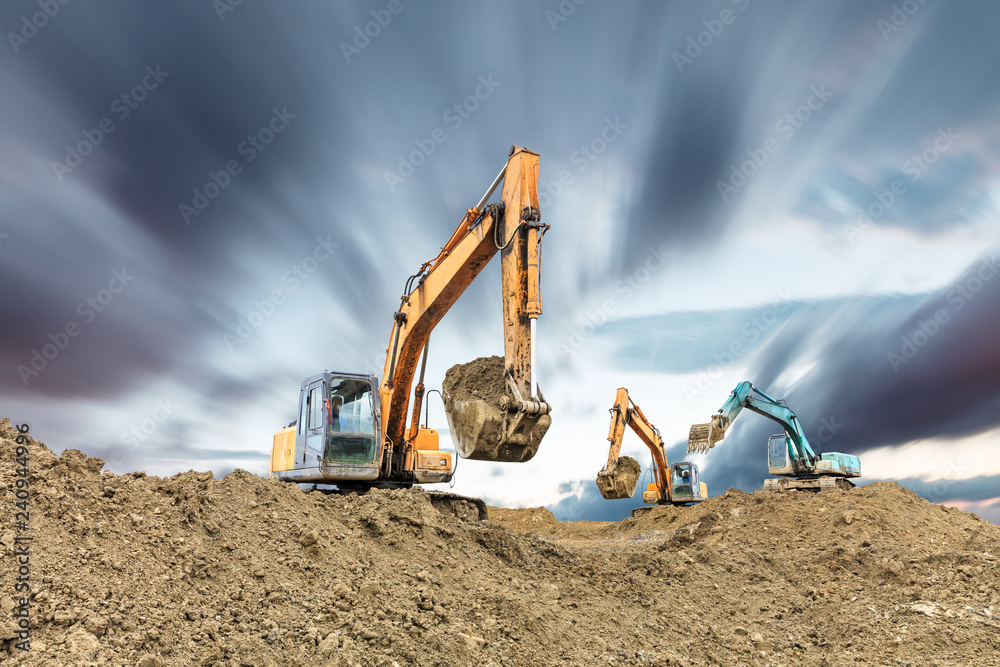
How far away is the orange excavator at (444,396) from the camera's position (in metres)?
7.29

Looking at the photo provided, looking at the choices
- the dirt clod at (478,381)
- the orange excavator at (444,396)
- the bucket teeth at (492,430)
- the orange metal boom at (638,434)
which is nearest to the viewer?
the bucket teeth at (492,430)

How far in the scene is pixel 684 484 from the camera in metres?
22.5

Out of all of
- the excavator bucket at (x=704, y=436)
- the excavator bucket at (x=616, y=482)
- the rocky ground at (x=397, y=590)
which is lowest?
the rocky ground at (x=397, y=590)

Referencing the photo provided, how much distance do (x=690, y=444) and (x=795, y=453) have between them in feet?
10.7

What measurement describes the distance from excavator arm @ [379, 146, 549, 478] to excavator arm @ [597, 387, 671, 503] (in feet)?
26.2

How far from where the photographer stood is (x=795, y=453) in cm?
1770

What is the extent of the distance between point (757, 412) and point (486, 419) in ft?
42.7

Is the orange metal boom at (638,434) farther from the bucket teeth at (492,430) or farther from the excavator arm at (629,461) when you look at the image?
the bucket teeth at (492,430)

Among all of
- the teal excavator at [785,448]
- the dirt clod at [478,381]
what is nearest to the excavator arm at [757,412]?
the teal excavator at [785,448]

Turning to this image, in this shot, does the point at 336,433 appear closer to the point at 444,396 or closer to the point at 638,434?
the point at 444,396

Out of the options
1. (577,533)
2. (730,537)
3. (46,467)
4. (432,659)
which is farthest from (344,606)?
(577,533)

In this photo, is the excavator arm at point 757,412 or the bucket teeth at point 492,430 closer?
the bucket teeth at point 492,430

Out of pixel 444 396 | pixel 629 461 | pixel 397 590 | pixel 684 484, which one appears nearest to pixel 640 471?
pixel 629 461

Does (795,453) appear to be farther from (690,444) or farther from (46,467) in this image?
(46,467)
